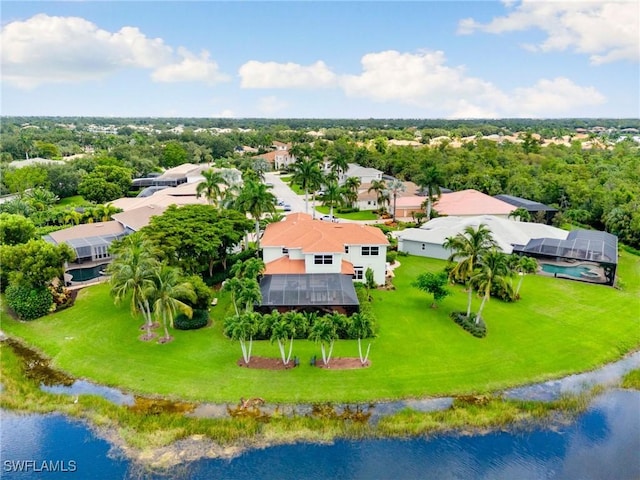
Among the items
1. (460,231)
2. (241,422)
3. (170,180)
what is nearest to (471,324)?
(241,422)

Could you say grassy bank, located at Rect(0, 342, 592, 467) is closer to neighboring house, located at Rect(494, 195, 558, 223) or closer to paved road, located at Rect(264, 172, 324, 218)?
neighboring house, located at Rect(494, 195, 558, 223)

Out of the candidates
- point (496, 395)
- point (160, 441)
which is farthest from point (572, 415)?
point (160, 441)

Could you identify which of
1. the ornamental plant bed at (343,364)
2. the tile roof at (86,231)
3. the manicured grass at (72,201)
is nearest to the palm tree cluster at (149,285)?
the ornamental plant bed at (343,364)

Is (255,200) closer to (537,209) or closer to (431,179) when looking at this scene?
(431,179)

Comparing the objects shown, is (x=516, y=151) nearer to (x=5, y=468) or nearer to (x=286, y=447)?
(x=286, y=447)

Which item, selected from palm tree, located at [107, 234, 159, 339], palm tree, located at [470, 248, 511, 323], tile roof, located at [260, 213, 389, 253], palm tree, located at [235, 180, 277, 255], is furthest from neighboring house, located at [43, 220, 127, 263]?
palm tree, located at [470, 248, 511, 323]

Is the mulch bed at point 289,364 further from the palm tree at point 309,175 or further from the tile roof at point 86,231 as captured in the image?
the palm tree at point 309,175
